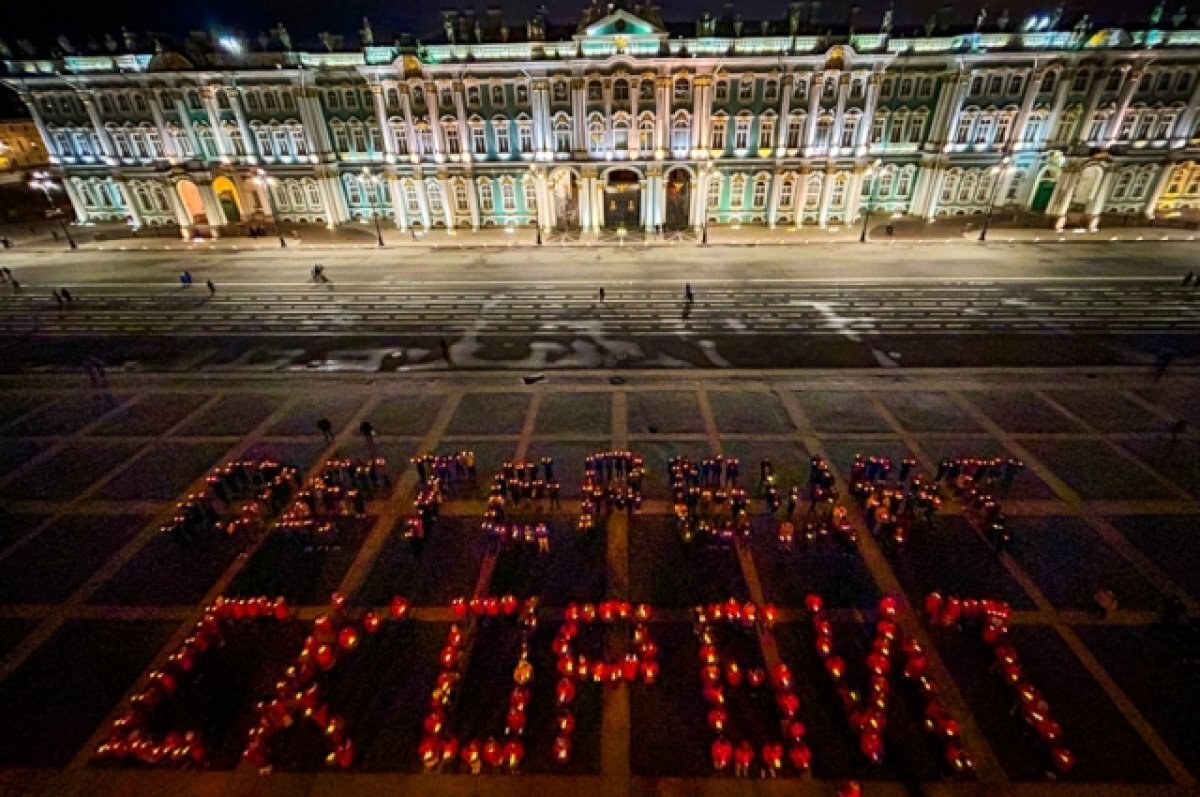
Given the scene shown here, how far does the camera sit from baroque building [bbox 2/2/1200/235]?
154 ft

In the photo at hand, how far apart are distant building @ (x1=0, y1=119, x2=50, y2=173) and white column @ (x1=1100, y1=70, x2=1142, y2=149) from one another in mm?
132735

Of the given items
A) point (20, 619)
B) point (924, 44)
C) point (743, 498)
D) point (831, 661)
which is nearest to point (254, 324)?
point (20, 619)

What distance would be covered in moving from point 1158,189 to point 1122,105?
382 inches

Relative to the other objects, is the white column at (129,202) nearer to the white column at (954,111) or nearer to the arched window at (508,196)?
the arched window at (508,196)

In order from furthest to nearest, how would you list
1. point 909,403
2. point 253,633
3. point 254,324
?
point 254,324, point 909,403, point 253,633

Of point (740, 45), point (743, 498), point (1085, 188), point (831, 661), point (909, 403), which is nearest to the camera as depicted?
point (831, 661)

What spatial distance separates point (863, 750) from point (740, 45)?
172 feet

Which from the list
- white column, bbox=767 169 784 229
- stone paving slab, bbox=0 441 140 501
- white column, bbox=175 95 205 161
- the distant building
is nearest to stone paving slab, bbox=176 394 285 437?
stone paving slab, bbox=0 441 140 501

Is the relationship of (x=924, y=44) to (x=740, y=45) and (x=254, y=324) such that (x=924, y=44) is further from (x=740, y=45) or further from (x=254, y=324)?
(x=254, y=324)

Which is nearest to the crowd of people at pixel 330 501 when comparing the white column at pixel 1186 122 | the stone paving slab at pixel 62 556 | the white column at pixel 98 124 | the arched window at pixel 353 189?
the stone paving slab at pixel 62 556

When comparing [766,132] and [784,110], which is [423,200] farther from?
[784,110]

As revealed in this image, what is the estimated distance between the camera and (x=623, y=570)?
14398mm

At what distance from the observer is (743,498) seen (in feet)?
52.9

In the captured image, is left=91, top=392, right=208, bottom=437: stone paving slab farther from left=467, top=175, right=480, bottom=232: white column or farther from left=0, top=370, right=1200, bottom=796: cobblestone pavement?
left=467, top=175, right=480, bottom=232: white column
